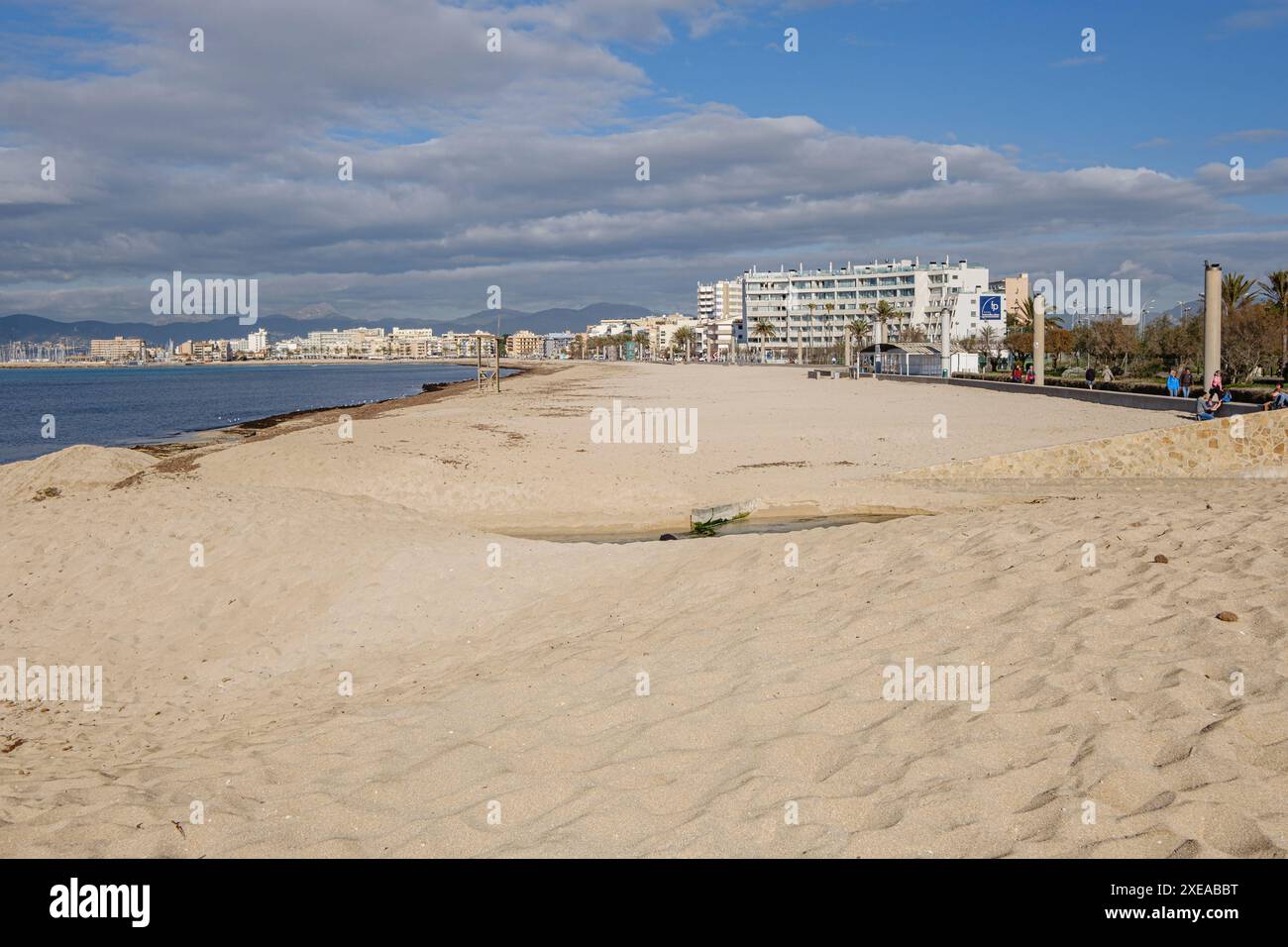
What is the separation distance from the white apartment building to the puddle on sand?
472 ft

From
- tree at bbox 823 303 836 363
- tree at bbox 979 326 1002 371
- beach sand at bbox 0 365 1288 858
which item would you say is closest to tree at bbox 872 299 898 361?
tree at bbox 979 326 1002 371

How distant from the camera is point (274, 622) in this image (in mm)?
9672

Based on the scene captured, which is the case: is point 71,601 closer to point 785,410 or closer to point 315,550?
point 315,550

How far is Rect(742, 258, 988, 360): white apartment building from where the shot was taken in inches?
6358

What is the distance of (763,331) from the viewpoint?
169875 mm

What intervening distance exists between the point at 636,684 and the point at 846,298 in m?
177

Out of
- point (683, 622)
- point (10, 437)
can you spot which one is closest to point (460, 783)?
point (683, 622)

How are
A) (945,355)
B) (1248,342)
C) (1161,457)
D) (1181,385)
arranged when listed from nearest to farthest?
1. (1161,457)
2. (1181,385)
3. (1248,342)
4. (945,355)

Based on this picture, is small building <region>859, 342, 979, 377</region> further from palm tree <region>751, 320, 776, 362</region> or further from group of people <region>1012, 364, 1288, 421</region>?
palm tree <region>751, 320, 776, 362</region>

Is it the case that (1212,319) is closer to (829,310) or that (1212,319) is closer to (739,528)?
(739,528)

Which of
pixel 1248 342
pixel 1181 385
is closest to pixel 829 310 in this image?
pixel 1248 342

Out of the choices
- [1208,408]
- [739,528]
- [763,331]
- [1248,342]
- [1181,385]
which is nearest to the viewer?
[739,528]

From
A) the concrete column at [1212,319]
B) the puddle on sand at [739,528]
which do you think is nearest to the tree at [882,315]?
the concrete column at [1212,319]

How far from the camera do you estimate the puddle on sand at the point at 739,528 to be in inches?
596
